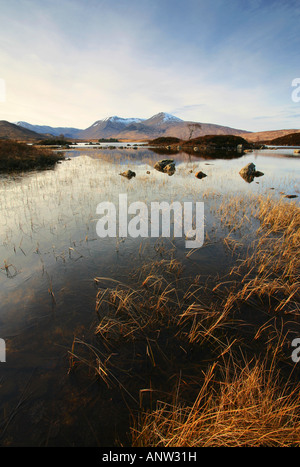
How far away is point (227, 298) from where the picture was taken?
455cm

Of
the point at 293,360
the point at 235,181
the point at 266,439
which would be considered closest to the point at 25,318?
the point at 266,439

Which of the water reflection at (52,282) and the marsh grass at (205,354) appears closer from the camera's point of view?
the marsh grass at (205,354)

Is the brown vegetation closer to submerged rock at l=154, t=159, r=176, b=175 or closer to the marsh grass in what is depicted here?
submerged rock at l=154, t=159, r=176, b=175

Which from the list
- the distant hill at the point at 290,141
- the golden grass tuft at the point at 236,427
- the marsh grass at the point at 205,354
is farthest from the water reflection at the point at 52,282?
the distant hill at the point at 290,141

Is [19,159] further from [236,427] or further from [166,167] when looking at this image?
[236,427]

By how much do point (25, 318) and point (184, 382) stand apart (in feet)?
11.0

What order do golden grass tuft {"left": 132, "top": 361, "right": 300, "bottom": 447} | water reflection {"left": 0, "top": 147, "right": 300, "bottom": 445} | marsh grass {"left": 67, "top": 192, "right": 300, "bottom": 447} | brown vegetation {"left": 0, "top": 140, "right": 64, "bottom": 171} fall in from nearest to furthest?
golden grass tuft {"left": 132, "top": 361, "right": 300, "bottom": 447} < marsh grass {"left": 67, "top": 192, "right": 300, "bottom": 447} < water reflection {"left": 0, "top": 147, "right": 300, "bottom": 445} < brown vegetation {"left": 0, "top": 140, "right": 64, "bottom": 171}

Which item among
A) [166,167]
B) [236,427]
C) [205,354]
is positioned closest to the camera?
[236,427]

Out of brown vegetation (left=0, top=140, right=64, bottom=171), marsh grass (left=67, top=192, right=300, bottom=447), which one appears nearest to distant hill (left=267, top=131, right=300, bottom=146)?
brown vegetation (left=0, top=140, right=64, bottom=171)

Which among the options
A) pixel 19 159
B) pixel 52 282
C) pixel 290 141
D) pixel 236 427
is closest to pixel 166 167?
pixel 19 159

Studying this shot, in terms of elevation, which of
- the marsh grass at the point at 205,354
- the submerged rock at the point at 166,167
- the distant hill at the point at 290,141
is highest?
the distant hill at the point at 290,141

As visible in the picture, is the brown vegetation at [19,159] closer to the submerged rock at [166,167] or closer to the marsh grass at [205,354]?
the submerged rock at [166,167]
